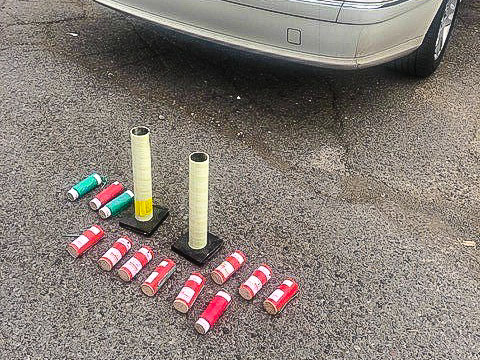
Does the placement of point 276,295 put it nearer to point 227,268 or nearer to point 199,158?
point 227,268

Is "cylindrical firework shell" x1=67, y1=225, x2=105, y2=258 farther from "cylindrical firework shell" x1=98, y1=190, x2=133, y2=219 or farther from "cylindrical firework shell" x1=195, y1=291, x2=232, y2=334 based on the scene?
"cylindrical firework shell" x1=195, y1=291, x2=232, y2=334

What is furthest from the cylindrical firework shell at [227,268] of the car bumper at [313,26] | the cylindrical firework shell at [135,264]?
the car bumper at [313,26]

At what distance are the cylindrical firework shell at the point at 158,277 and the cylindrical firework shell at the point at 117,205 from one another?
46 centimetres

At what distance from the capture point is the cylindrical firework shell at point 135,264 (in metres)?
2.40

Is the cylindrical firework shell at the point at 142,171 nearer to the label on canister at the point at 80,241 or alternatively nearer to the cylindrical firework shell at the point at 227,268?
the label on canister at the point at 80,241

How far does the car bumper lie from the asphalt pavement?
0.90 feet

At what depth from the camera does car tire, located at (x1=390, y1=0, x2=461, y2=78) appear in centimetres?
373

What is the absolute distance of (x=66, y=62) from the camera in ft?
13.5

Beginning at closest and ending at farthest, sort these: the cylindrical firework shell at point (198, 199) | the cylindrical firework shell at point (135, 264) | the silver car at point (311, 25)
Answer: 1. the cylindrical firework shell at point (198, 199)
2. the cylindrical firework shell at point (135, 264)
3. the silver car at point (311, 25)

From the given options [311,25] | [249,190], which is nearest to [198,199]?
[249,190]

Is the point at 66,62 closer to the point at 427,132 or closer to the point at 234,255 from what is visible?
the point at 234,255

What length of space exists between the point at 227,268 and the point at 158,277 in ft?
1.00

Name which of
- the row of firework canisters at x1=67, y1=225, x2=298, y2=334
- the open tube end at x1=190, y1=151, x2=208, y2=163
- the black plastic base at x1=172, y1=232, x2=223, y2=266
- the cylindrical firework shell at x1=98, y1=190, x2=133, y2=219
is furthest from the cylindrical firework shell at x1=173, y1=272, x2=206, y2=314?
the cylindrical firework shell at x1=98, y1=190, x2=133, y2=219

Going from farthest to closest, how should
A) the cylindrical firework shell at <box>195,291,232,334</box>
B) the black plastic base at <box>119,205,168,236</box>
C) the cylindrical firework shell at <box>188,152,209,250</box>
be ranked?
the black plastic base at <box>119,205,168,236</box>
the cylindrical firework shell at <box>188,152,209,250</box>
the cylindrical firework shell at <box>195,291,232,334</box>
